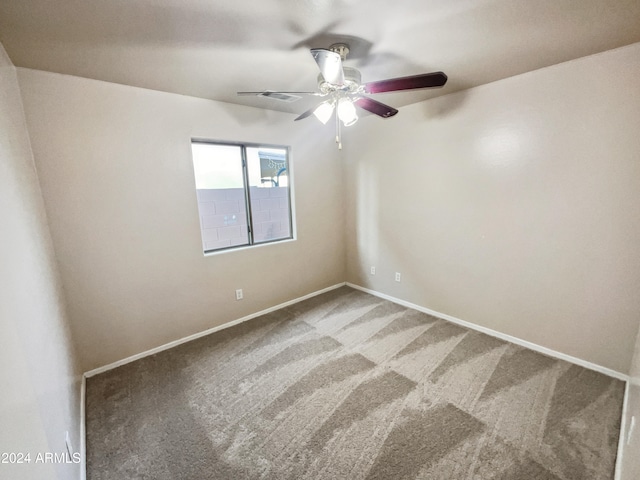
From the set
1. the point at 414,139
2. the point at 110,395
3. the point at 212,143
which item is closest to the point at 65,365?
the point at 110,395

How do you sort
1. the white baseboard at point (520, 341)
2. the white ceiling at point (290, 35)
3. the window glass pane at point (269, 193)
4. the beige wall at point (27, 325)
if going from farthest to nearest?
the window glass pane at point (269, 193), the white baseboard at point (520, 341), the white ceiling at point (290, 35), the beige wall at point (27, 325)

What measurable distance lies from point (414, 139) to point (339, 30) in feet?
5.61

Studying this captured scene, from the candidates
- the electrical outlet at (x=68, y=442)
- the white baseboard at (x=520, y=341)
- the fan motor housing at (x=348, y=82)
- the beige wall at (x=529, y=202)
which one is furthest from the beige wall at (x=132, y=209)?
the white baseboard at (x=520, y=341)

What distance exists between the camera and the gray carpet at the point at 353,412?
57.7 inches

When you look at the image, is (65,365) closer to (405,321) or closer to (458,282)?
(405,321)

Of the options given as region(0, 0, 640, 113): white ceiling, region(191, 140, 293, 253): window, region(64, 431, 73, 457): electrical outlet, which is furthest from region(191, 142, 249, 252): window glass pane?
region(64, 431, 73, 457): electrical outlet

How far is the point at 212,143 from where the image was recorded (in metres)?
2.73

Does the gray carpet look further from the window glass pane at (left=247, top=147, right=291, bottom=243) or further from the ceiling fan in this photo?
the ceiling fan

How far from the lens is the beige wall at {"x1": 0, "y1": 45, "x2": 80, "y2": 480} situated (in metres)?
0.84

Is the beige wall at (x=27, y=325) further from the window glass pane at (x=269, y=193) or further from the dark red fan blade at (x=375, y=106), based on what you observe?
the dark red fan blade at (x=375, y=106)

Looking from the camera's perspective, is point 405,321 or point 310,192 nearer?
point 405,321

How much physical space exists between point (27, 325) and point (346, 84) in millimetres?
2039

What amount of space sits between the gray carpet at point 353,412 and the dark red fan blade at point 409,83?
81.0 inches

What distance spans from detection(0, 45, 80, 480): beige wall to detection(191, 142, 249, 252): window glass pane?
3.89ft
